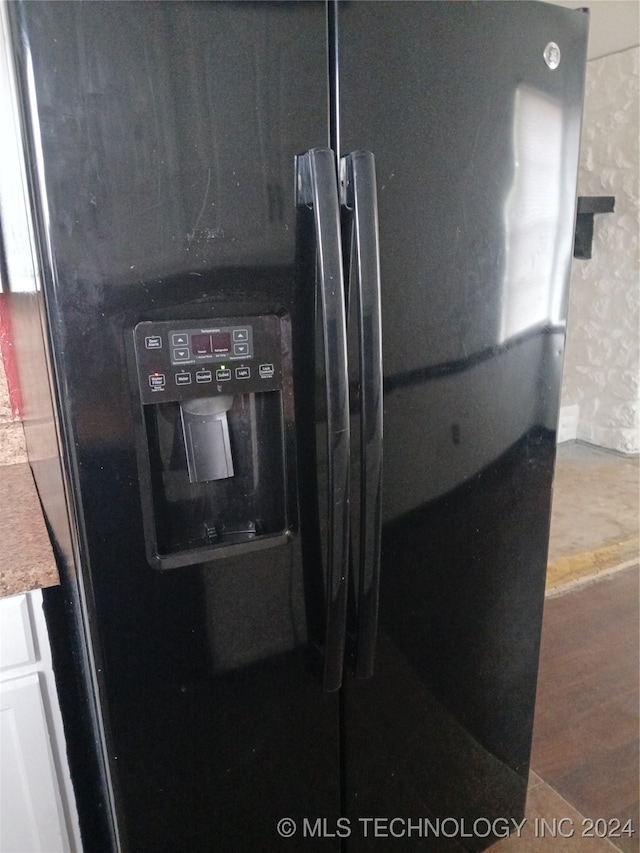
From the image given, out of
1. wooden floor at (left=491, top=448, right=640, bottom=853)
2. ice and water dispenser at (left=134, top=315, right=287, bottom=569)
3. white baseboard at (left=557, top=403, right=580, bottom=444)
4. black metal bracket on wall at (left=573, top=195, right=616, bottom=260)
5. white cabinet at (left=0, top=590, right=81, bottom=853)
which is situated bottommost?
wooden floor at (left=491, top=448, right=640, bottom=853)

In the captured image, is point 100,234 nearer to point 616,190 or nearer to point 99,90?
point 99,90

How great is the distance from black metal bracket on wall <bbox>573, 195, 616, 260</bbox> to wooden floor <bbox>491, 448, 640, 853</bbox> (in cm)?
147

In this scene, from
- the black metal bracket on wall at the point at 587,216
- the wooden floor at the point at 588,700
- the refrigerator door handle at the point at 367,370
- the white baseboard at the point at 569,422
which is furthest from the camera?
the white baseboard at the point at 569,422

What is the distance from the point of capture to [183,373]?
0.78 metres

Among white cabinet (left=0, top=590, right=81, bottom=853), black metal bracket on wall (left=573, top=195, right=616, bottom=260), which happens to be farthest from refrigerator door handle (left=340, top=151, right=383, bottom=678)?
black metal bracket on wall (left=573, top=195, right=616, bottom=260)

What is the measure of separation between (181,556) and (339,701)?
1.35ft

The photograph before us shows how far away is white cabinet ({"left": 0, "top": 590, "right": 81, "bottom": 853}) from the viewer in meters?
0.96

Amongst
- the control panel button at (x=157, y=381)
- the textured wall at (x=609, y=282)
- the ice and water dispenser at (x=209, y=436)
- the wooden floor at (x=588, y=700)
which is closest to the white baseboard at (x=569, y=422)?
the textured wall at (x=609, y=282)

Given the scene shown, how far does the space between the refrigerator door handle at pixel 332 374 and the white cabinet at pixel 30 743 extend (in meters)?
0.46

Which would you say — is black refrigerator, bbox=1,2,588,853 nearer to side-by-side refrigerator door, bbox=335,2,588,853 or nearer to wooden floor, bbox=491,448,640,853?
side-by-side refrigerator door, bbox=335,2,588,853

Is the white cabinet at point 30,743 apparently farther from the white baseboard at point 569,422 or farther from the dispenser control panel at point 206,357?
the white baseboard at point 569,422

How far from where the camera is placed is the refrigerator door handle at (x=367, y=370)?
2.63 feet

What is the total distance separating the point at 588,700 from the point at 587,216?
266cm

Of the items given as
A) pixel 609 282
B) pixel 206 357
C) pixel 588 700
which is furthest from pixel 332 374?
pixel 609 282
